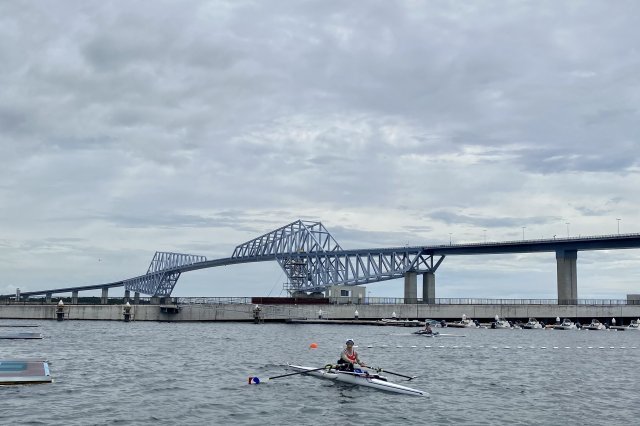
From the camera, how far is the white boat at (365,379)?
37781 millimetres

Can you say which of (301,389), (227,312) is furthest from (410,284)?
(301,389)

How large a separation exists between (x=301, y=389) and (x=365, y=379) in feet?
12.6

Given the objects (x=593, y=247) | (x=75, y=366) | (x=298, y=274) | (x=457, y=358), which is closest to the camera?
(x=75, y=366)

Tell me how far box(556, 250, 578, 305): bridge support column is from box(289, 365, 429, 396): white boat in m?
117

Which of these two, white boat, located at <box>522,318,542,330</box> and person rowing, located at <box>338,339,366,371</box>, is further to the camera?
white boat, located at <box>522,318,542,330</box>

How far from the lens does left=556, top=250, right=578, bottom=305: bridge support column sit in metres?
149

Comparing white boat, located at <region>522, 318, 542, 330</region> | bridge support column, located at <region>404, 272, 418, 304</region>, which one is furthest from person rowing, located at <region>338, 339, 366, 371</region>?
bridge support column, located at <region>404, 272, 418, 304</region>

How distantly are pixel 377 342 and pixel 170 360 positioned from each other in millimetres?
30618

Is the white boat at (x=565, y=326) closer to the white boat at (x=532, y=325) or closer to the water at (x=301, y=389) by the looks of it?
the white boat at (x=532, y=325)

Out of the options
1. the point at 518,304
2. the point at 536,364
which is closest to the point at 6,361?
the point at 536,364

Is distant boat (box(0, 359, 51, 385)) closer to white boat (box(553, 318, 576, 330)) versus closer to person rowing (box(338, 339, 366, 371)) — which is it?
person rowing (box(338, 339, 366, 371))

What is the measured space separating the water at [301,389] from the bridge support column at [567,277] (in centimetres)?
8262

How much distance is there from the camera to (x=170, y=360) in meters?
54.1

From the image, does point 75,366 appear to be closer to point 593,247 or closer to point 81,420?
point 81,420
